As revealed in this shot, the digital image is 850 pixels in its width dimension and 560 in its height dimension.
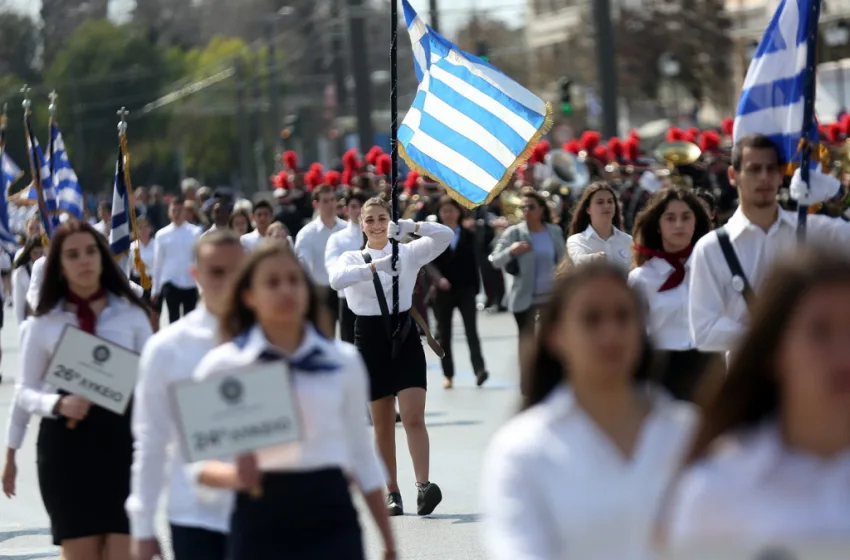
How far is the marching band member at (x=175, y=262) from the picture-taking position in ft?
66.4

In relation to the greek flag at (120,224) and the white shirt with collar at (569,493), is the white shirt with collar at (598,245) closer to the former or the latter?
the greek flag at (120,224)

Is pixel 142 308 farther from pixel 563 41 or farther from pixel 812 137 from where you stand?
pixel 563 41

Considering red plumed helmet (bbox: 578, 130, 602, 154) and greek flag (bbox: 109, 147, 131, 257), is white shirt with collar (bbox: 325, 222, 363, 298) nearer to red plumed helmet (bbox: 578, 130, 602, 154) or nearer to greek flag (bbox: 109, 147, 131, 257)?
greek flag (bbox: 109, 147, 131, 257)

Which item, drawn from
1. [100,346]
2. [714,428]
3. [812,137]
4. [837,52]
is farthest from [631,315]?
[837,52]

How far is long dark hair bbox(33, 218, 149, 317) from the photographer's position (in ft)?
22.4

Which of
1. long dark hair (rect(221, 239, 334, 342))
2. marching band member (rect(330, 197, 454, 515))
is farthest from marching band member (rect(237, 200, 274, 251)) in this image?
long dark hair (rect(221, 239, 334, 342))

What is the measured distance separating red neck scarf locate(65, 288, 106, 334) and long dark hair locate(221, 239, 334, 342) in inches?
72.6

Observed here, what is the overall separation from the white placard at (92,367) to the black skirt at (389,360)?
362cm

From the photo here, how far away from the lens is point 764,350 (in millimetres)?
3031

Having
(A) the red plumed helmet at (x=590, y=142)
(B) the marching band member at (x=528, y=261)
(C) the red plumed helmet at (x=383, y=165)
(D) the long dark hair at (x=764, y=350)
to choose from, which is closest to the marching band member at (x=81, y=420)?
(D) the long dark hair at (x=764, y=350)

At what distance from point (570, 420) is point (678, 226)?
496cm

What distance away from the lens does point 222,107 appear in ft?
306

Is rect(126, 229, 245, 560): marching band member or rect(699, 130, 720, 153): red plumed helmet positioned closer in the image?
rect(126, 229, 245, 560): marching band member

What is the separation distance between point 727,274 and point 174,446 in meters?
2.30
